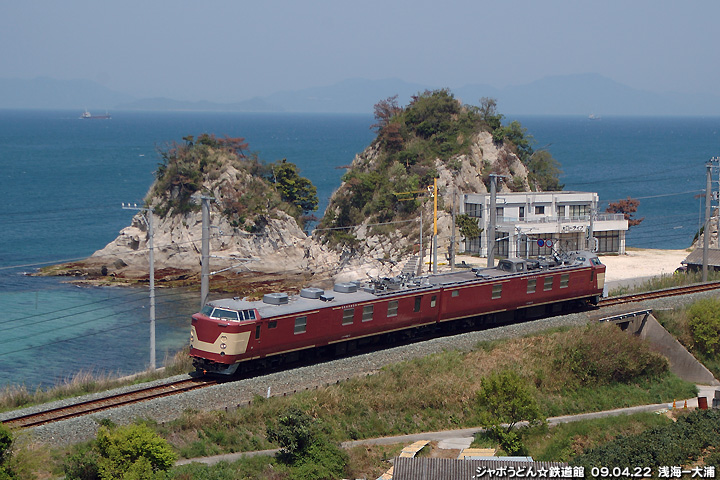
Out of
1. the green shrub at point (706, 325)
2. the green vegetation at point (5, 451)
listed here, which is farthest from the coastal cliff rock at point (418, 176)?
the green vegetation at point (5, 451)

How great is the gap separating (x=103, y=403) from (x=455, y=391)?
12.9m

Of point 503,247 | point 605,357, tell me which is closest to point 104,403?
point 605,357

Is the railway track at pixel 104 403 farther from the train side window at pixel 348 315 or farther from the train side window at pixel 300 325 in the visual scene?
the train side window at pixel 348 315

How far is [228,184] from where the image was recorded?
7081 cm

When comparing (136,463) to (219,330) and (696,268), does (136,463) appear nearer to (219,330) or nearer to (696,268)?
(219,330)

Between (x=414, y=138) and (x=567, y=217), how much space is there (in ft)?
54.0

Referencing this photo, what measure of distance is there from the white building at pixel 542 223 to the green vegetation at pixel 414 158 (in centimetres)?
561

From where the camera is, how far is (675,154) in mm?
190250

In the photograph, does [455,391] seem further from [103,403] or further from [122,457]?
[122,457]

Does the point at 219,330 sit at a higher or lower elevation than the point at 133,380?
higher

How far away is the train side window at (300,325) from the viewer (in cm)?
2950

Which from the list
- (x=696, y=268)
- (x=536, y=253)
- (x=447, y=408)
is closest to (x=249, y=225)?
(x=536, y=253)

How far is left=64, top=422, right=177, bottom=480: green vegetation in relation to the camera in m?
20.7

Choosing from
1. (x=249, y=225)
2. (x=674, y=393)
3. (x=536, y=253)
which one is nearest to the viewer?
(x=674, y=393)
